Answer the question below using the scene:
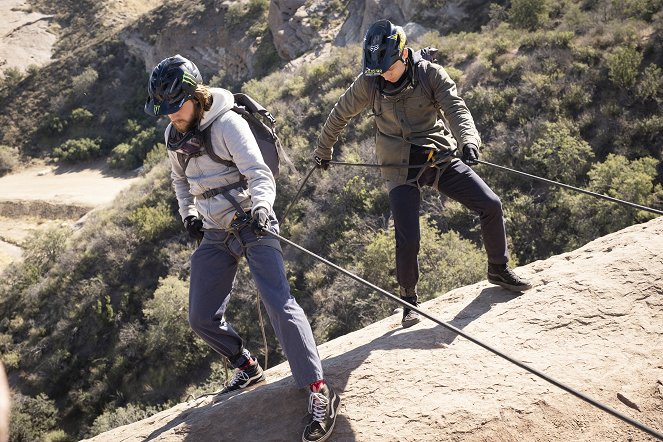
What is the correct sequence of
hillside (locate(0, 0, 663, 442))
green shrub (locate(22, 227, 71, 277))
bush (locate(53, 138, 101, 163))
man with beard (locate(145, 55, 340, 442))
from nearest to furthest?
man with beard (locate(145, 55, 340, 442)) → hillside (locate(0, 0, 663, 442)) → green shrub (locate(22, 227, 71, 277)) → bush (locate(53, 138, 101, 163))

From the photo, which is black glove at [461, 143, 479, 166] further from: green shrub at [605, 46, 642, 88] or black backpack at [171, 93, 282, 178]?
green shrub at [605, 46, 642, 88]

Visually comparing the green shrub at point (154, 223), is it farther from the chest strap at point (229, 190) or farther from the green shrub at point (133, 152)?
the green shrub at point (133, 152)

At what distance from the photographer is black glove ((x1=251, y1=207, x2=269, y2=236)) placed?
126 inches

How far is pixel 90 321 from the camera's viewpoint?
12.2m

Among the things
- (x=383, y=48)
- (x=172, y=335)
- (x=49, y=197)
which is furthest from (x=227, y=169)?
(x=49, y=197)

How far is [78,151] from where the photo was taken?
28.6 meters

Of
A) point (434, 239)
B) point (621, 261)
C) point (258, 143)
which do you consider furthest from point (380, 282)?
point (258, 143)

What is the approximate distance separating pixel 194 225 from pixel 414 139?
5.96 ft

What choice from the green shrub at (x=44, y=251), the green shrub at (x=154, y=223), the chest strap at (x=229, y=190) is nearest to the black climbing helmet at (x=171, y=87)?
the chest strap at (x=229, y=190)

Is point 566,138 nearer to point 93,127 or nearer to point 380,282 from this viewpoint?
point 380,282

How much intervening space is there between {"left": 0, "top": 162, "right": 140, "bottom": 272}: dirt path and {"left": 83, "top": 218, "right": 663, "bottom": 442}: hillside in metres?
18.1

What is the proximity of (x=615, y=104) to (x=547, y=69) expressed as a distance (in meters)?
2.02

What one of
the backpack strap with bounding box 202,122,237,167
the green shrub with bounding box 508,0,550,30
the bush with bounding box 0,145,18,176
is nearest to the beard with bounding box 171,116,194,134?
the backpack strap with bounding box 202,122,237,167

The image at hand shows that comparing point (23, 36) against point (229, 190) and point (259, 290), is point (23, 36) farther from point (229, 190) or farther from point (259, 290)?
point (259, 290)
